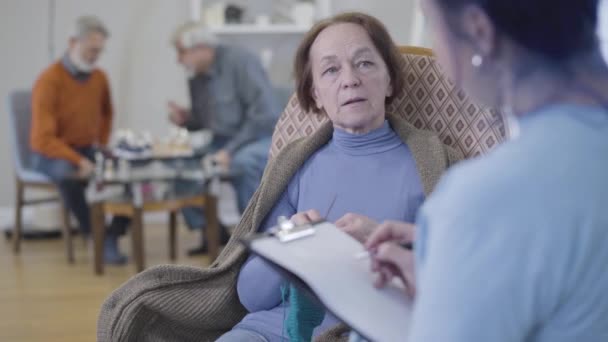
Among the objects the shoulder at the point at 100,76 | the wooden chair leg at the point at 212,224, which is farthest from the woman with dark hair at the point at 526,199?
the shoulder at the point at 100,76

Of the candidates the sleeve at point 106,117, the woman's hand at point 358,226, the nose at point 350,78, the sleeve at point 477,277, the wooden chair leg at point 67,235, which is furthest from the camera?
the sleeve at point 106,117

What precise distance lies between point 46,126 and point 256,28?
1483 mm

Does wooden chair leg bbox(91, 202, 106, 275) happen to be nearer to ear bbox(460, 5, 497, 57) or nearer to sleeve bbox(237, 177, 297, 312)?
sleeve bbox(237, 177, 297, 312)

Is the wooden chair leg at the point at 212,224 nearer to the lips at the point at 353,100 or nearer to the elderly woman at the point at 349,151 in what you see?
the elderly woman at the point at 349,151

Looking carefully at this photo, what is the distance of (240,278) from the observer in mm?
1684

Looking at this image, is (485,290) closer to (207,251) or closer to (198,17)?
(207,251)

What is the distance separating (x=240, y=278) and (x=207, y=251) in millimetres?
3077

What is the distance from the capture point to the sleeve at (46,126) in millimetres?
4586

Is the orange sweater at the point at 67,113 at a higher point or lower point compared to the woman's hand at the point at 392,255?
lower

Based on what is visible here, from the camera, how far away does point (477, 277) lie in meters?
0.70

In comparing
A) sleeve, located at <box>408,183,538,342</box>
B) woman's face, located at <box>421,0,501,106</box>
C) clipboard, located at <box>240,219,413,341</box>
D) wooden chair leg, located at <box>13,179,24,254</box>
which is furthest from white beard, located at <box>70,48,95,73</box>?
sleeve, located at <box>408,183,538,342</box>

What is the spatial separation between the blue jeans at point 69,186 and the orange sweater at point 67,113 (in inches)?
1.8

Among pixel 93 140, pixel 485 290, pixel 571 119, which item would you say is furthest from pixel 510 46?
pixel 93 140

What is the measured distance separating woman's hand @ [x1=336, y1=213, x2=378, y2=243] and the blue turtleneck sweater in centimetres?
31
